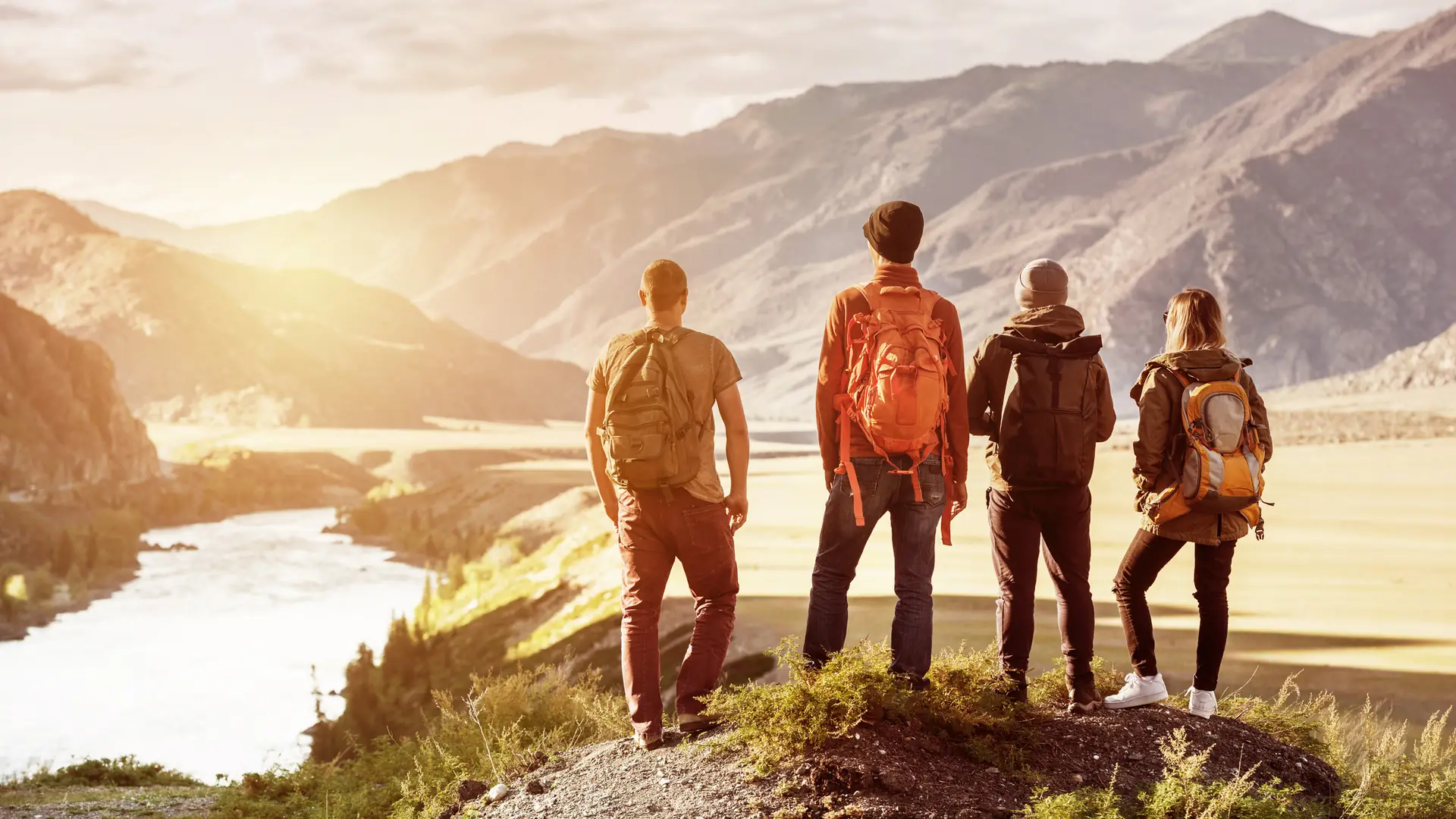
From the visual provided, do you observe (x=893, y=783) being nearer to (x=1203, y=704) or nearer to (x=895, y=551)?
(x=895, y=551)

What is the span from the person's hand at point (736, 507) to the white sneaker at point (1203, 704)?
3012 millimetres

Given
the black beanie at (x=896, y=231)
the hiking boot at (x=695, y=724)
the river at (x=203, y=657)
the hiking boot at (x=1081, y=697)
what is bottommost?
the river at (x=203, y=657)

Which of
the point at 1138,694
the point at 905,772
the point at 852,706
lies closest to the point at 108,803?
the point at 852,706

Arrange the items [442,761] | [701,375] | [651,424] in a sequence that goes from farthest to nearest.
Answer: [442,761] → [701,375] → [651,424]

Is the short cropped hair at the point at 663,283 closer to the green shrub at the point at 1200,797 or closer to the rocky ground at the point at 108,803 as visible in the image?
the green shrub at the point at 1200,797

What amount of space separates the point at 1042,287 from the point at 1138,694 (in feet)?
8.18

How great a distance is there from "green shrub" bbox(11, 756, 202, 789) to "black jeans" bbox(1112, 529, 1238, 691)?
13.7 metres

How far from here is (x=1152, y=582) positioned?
290 inches

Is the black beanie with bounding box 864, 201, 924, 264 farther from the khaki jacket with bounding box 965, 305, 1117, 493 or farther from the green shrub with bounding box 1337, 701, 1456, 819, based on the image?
the green shrub with bounding box 1337, 701, 1456, 819

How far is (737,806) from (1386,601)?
23.5m

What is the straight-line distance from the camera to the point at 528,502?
75125 mm

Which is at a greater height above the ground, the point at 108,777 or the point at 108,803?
the point at 108,803

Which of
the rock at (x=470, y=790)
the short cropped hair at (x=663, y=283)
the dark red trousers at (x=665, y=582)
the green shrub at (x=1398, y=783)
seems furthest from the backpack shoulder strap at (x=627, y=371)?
the green shrub at (x=1398, y=783)

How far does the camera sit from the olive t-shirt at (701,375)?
697cm
